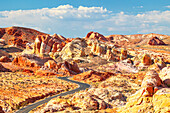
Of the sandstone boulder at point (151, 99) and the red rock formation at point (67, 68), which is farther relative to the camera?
the red rock formation at point (67, 68)

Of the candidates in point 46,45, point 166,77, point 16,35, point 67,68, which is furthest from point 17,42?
point 166,77

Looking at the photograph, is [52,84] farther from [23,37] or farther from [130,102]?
[23,37]

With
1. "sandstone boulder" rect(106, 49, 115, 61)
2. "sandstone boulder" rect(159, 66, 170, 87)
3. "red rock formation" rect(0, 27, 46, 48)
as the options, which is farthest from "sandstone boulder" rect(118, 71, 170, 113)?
"red rock formation" rect(0, 27, 46, 48)

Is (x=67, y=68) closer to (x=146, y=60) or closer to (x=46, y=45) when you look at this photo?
(x=146, y=60)

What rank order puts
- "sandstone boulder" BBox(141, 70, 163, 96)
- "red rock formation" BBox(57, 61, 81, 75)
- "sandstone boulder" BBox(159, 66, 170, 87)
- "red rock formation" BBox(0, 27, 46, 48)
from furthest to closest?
"red rock formation" BBox(0, 27, 46, 48) < "red rock formation" BBox(57, 61, 81, 75) < "sandstone boulder" BBox(159, 66, 170, 87) < "sandstone boulder" BBox(141, 70, 163, 96)

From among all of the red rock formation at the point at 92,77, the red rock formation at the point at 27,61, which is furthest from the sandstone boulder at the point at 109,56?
the red rock formation at the point at 92,77

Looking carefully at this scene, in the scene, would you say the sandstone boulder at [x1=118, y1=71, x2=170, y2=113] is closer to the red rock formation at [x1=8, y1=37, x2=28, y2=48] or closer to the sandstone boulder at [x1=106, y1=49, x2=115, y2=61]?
the sandstone boulder at [x1=106, y1=49, x2=115, y2=61]

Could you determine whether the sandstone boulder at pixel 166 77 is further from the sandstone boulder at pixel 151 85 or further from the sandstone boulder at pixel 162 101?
the sandstone boulder at pixel 162 101

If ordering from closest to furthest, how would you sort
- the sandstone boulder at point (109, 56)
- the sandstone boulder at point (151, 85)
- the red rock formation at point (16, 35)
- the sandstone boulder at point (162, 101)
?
the sandstone boulder at point (162, 101) → the sandstone boulder at point (151, 85) → the sandstone boulder at point (109, 56) → the red rock formation at point (16, 35)

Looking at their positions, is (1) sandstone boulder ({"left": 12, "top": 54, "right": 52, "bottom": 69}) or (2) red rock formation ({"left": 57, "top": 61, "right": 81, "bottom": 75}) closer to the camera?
(2) red rock formation ({"left": 57, "top": 61, "right": 81, "bottom": 75})

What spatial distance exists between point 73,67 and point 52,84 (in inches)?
818

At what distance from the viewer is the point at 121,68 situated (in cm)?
7988

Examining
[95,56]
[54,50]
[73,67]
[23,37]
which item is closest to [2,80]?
[73,67]

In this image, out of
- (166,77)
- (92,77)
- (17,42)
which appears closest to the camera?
(166,77)
